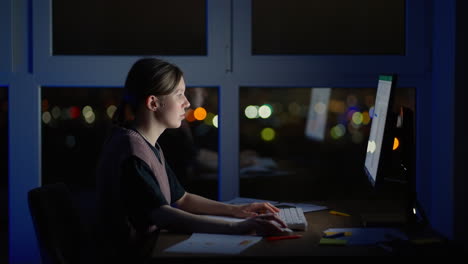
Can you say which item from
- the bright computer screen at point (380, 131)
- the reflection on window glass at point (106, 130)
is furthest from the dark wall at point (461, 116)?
the reflection on window glass at point (106, 130)

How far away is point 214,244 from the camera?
1494 millimetres

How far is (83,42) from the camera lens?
2.87 meters

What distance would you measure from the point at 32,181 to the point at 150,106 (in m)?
1.10

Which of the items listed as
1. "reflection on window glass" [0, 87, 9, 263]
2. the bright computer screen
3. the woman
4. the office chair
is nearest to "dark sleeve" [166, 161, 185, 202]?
the woman

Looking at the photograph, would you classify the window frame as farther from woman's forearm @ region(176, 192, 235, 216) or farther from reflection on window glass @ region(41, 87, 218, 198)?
woman's forearm @ region(176, 192, 235, 216)

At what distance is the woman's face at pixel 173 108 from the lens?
1.92 m

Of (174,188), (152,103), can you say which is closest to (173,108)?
(152,103)

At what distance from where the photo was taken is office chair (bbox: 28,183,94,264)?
5.40 ft

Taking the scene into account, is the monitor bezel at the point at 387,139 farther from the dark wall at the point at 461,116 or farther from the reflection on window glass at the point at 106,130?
the reflection on window glass at the point at 106,130

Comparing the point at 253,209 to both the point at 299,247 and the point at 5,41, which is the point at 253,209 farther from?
the point at 5,41

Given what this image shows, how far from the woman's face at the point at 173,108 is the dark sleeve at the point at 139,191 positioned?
0.85 feet

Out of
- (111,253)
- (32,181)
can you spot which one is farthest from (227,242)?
(32,181)

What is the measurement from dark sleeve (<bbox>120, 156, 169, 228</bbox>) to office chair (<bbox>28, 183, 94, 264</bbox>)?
243mm

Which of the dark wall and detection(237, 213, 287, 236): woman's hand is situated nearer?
detection(237, 213, 287, 236): woman's hand
